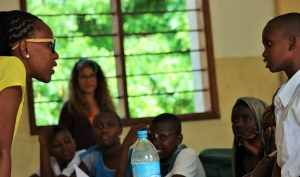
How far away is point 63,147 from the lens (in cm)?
463

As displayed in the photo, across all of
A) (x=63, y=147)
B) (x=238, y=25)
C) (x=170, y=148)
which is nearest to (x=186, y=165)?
(x=170, y=148)

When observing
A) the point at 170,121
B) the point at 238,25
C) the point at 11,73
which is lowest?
the point at 170,121

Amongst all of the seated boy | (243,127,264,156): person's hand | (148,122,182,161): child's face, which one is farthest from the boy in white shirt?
(148,122,182,161): child's face

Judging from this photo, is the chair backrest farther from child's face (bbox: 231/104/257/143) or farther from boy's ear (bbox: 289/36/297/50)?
boy's ear (bbox: 289/36/297/50)

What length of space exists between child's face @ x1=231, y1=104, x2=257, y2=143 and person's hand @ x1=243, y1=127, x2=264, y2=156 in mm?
29

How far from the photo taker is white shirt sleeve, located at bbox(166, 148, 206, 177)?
3504 mm

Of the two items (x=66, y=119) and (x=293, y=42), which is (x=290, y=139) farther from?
(x=66, y=119)

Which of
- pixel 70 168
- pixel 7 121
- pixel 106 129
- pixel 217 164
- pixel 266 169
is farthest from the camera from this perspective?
pixel 70 168

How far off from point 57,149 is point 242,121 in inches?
63.2

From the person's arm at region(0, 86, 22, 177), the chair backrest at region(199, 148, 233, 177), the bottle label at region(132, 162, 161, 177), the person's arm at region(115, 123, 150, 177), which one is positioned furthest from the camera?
the chair backrest at region(199, 148, 233, 177)

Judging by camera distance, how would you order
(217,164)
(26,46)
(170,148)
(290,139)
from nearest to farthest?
(26,46) < (290,139) < (170,148) < (217,164)

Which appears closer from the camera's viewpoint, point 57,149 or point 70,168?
point 70,168

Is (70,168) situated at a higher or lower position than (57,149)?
lower

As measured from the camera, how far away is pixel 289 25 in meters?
2.76
